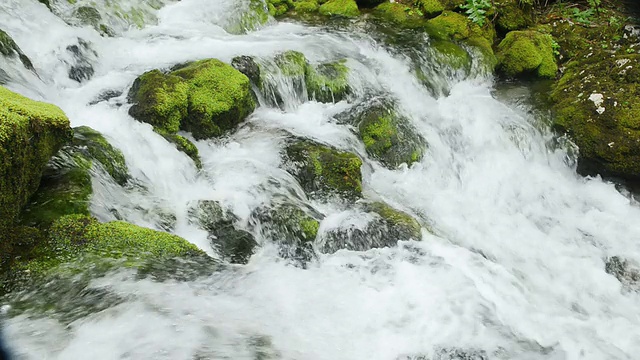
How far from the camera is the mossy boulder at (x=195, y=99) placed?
20.8ft

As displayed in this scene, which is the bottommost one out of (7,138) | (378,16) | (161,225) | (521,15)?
(161,225)

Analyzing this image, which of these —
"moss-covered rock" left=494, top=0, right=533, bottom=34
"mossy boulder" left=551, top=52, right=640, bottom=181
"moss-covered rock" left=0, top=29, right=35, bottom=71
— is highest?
"moss-covered rock" left=494, top=0, right=533, bottom=34

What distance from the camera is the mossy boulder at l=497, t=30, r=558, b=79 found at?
10.3 m

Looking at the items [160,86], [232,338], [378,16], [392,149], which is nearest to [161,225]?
[232,338]

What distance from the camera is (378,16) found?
480 inches

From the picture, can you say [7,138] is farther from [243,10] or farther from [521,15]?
[521,15]

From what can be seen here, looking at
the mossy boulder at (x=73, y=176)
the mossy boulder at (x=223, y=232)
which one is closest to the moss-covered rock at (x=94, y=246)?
the mossy boulder at (x=73, y=176)

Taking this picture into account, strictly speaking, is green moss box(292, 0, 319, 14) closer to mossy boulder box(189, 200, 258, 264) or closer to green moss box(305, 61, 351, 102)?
green moss box(305, 61, 351, 102)

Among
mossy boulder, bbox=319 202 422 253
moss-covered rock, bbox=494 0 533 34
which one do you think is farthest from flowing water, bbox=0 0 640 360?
moss-covered rock, bbox=494 0 533 34

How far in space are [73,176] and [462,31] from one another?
1009 centimetres

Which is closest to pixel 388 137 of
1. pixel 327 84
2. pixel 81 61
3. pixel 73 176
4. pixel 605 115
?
pixel 327 84

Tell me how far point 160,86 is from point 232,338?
16.1 ft

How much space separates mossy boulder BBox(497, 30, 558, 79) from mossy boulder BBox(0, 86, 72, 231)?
9.85 meters

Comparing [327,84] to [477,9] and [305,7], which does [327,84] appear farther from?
[477,9]
